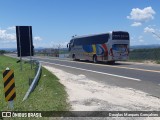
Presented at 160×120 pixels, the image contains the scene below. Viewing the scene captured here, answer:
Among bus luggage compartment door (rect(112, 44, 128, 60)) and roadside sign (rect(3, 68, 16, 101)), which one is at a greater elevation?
→ bus luggage compartment door (rect(112, 44, 128, 60))

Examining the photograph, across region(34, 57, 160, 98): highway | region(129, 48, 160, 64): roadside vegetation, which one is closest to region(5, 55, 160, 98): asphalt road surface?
region(34, 57, 160, 98): highway

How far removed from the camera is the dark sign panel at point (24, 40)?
2280 cm

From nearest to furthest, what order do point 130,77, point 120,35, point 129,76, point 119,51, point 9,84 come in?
point 9,84 < point 130,77 < point 129,76 < point 120,35 < point 119,51

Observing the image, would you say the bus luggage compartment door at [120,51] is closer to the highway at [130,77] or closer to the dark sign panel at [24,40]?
the highway at [130,77]

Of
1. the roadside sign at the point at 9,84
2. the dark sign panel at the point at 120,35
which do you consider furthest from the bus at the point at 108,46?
the roadside sign at the point at 9,84

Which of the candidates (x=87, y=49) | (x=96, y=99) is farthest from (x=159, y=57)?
(x=96, y=99)

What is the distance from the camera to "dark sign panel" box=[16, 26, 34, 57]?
74.8 ft

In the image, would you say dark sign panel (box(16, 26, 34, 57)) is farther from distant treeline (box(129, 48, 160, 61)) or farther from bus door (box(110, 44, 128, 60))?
distant treeline (box(129, 48, 160, 61))

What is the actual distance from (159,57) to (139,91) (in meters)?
22.6

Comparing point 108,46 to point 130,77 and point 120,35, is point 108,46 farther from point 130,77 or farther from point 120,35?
point 130,77

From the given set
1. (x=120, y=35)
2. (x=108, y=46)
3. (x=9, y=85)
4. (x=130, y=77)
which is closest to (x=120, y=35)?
(x=120, y=35)

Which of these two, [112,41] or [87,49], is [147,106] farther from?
[87,49]

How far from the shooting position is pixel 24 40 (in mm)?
23188

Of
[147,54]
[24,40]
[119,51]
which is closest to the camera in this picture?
[24,40]
